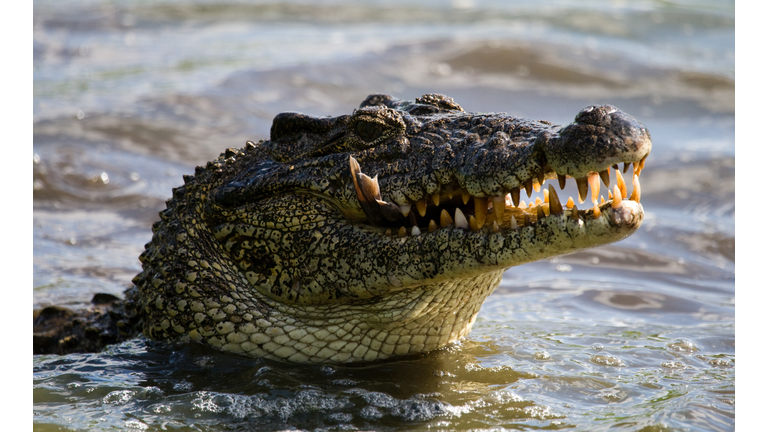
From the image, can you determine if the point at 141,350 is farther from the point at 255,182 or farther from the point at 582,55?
the point at 582,55

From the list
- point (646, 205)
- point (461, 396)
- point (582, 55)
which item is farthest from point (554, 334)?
point (582, 55)

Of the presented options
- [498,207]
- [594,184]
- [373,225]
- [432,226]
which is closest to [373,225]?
[373,225]

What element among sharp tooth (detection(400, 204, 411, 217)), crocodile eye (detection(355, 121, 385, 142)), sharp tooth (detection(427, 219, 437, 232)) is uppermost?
crocodile eye (detection(355, 121, 385, 142))

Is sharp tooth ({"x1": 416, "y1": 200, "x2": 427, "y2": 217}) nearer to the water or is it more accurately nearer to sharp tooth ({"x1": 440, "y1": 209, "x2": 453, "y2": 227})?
sharp tooth ({"x1": 440, "y1": 209, "x2": 453, "y2": 227})

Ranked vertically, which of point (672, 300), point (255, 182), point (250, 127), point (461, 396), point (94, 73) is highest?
point (94, 73)

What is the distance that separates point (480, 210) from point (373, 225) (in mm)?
540

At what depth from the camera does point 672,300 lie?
17.9ft

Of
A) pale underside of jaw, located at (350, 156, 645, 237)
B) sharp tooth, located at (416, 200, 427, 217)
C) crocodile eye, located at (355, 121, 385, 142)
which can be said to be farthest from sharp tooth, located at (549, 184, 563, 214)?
crocodile eye, located at (355, 121, 385, 142)

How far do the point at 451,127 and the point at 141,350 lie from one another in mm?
2130

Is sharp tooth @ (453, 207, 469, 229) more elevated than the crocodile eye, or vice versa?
the crocodile eye

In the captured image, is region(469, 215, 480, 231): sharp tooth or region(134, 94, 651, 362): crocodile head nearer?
region(134, 94, 651, 362): crocodile head

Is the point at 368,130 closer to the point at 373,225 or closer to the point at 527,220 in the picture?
the point at 373,225

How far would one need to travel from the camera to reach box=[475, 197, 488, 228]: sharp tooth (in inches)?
126

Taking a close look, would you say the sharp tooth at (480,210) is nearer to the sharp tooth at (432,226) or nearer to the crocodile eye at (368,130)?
the sharp tooth at (432,226)
